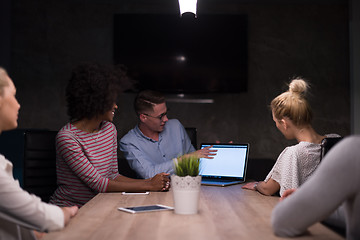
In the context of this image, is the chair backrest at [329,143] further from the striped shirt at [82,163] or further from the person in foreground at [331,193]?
the striped shirt at [82,163]

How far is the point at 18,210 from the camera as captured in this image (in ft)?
3.33

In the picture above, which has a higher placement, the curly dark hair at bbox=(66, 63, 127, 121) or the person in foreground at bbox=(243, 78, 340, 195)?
the curly dark hair at bbox=(66, 63, 127, 121)

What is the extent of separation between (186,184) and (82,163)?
826mm

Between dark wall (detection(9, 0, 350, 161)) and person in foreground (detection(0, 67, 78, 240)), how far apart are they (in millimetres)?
3113

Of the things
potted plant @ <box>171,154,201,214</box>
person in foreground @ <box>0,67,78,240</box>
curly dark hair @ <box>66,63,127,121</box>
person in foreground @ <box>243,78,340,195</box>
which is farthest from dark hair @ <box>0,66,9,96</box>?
person in foreground @ <box>243,78,340,195</box>

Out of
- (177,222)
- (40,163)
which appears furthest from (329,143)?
(40,163)

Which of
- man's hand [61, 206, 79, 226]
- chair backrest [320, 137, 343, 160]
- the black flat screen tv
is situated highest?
the black flat screen tv

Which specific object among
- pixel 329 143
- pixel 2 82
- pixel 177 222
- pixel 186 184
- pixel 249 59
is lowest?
pixel 177 222

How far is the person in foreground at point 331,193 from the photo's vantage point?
0.85 m

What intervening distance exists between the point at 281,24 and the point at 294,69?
20.3 inches

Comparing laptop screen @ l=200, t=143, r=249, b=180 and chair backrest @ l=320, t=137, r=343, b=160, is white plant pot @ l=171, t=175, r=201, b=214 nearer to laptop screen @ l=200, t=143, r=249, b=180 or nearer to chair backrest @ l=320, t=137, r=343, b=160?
chair backrest @ l=320, t=137, r=343, b=160

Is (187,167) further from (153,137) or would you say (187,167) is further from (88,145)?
(153,137)

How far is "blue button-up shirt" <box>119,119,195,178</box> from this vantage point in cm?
250

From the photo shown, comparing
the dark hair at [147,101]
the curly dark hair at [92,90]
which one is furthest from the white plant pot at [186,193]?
the dark hair at [147,101]
